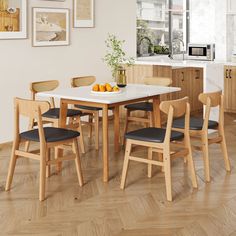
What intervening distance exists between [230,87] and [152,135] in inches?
163

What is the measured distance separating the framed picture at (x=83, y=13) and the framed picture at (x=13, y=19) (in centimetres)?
91

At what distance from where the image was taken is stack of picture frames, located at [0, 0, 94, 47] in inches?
228

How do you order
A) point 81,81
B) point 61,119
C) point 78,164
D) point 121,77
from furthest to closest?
point 81,81 < point 121,77 < point 61,119 < point 78,164

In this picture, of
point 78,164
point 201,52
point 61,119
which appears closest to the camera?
point 78,164

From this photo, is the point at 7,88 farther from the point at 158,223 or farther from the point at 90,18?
the point at 158,223

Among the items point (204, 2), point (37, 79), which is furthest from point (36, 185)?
point (204, 2)

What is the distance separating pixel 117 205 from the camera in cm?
391

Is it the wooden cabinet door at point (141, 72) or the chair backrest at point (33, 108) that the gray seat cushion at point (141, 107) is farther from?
the chair backrest at point (33, 108)

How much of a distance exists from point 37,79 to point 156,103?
6.33 feet

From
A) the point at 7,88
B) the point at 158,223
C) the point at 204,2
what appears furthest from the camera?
the point at 204,2

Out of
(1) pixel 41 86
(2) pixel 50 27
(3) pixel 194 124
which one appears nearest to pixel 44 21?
(2) pixel 50 27

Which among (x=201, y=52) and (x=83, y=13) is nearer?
(x=83, y=13)

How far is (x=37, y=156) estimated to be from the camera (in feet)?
13.4

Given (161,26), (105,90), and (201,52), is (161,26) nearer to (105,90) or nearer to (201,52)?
(201,52)
